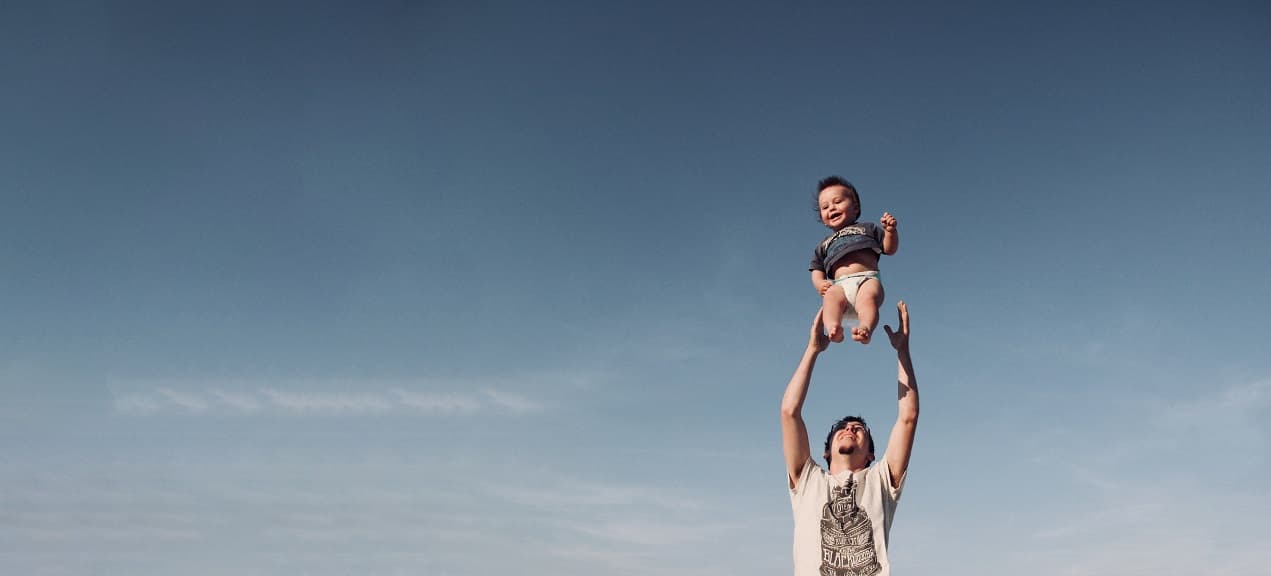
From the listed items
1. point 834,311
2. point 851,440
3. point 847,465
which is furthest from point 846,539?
point 834,311

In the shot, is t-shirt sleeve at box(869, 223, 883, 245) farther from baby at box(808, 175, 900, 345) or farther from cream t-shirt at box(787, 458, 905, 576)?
cream t-shirt at box(787, 458, 905, 576)

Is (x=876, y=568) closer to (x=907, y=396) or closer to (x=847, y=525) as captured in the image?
(x=847, y=525)

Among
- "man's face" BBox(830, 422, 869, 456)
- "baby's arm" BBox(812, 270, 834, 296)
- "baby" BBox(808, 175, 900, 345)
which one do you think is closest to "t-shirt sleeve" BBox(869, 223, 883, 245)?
"baby" BBox(808, 175, 900, 345)

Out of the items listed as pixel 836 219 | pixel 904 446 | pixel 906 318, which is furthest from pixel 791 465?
pixel 836 219

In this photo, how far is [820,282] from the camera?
32.3 ft

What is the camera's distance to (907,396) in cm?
910

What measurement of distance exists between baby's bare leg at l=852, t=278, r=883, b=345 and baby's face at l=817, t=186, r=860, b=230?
2.96 feet

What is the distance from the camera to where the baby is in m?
9.15

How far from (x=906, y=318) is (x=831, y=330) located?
0.84 m

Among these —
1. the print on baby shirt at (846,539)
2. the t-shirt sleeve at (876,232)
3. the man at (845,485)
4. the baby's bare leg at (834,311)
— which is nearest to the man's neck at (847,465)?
the man at (845,485)

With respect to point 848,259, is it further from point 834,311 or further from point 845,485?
point 845,485

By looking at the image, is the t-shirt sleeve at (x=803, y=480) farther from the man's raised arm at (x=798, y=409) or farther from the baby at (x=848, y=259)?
the baby at (x=848, y=259)

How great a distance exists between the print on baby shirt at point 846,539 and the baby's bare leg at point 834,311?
1.42m

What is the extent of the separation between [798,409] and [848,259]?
154 cm
